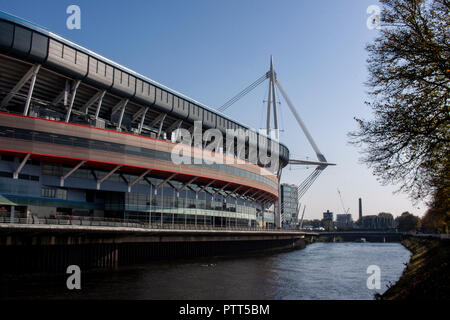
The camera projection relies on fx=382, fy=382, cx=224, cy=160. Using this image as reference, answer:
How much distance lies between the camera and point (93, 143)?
5222cm

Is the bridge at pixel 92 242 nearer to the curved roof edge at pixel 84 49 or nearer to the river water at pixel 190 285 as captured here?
the river water at pixel 190 285

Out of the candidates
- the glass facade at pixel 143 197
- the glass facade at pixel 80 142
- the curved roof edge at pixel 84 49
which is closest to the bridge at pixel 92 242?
the glass facade at pixel 143 197

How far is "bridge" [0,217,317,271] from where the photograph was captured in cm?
3947

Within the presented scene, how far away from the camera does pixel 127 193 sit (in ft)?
194

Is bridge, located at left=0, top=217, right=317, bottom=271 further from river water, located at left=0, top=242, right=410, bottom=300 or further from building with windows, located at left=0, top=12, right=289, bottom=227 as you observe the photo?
building with windows, located at left=0, top=12, right=289, bottom=227

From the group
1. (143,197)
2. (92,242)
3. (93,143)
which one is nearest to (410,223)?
(143,197)

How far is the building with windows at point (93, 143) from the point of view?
47.6 meters

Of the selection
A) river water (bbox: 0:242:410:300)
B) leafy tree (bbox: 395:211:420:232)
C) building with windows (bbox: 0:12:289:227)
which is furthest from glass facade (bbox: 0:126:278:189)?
leafy tree (bbox: 395:211:420:232)

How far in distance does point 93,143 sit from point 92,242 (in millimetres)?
13860

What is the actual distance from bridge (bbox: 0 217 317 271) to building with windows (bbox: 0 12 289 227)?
3.60 metres

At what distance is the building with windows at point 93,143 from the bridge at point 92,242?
3600 millimetres

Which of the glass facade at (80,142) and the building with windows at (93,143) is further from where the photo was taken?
the building with windows at (93,143)
